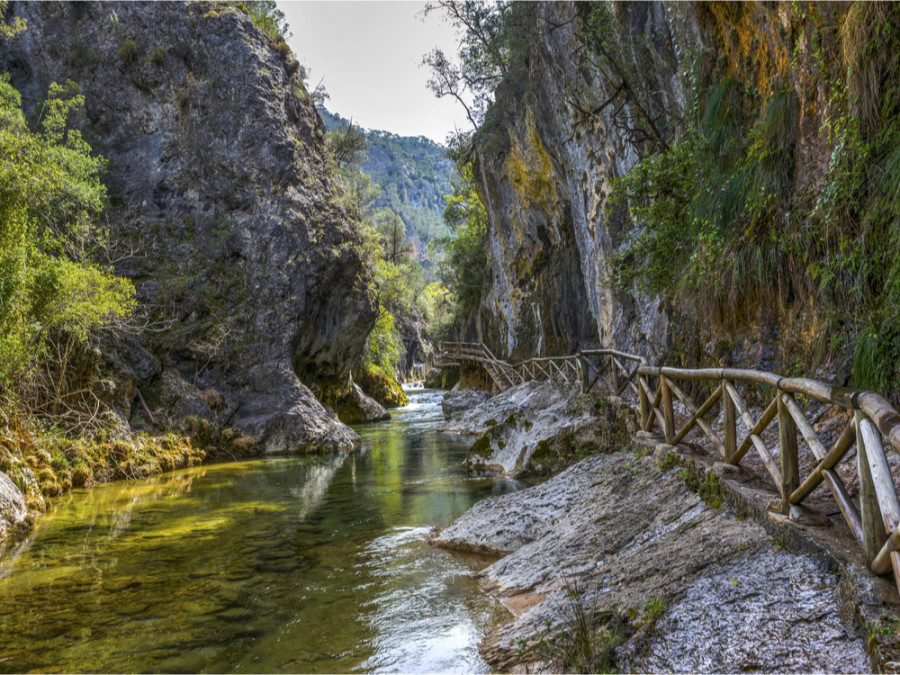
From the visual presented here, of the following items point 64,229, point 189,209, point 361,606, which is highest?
point 189,209

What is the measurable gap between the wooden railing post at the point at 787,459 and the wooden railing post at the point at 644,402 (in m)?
3.12

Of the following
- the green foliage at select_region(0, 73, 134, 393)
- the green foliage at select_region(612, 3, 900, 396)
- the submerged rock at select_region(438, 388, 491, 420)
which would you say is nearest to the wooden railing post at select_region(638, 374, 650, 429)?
the green foliage at select_region(612, 3, 900, 396)

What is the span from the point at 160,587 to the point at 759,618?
5.22 metres

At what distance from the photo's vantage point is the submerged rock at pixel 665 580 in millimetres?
2254

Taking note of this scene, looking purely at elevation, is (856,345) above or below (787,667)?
above

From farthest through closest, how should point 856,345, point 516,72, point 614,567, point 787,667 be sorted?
point 516,72 → point 856,345 → point 614,567 → point 787,667

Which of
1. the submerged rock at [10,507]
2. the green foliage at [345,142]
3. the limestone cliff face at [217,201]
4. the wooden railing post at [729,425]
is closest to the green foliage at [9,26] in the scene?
the limestone cliff face at [217,201]

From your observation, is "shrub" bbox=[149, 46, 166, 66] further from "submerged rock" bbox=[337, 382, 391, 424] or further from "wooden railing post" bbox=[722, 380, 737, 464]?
"wooden railing post" bbox=[722, 380, 737, 464]

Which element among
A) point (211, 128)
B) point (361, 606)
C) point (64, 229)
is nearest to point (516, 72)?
point (211, 128)

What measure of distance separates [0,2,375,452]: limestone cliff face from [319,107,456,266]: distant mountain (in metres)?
113

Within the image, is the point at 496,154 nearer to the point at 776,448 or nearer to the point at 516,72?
the point at 516,72

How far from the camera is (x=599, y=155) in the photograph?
547 inches

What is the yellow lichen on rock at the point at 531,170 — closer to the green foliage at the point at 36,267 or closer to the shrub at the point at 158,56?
the shrub at the point at 158,56

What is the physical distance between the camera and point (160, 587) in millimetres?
5211
